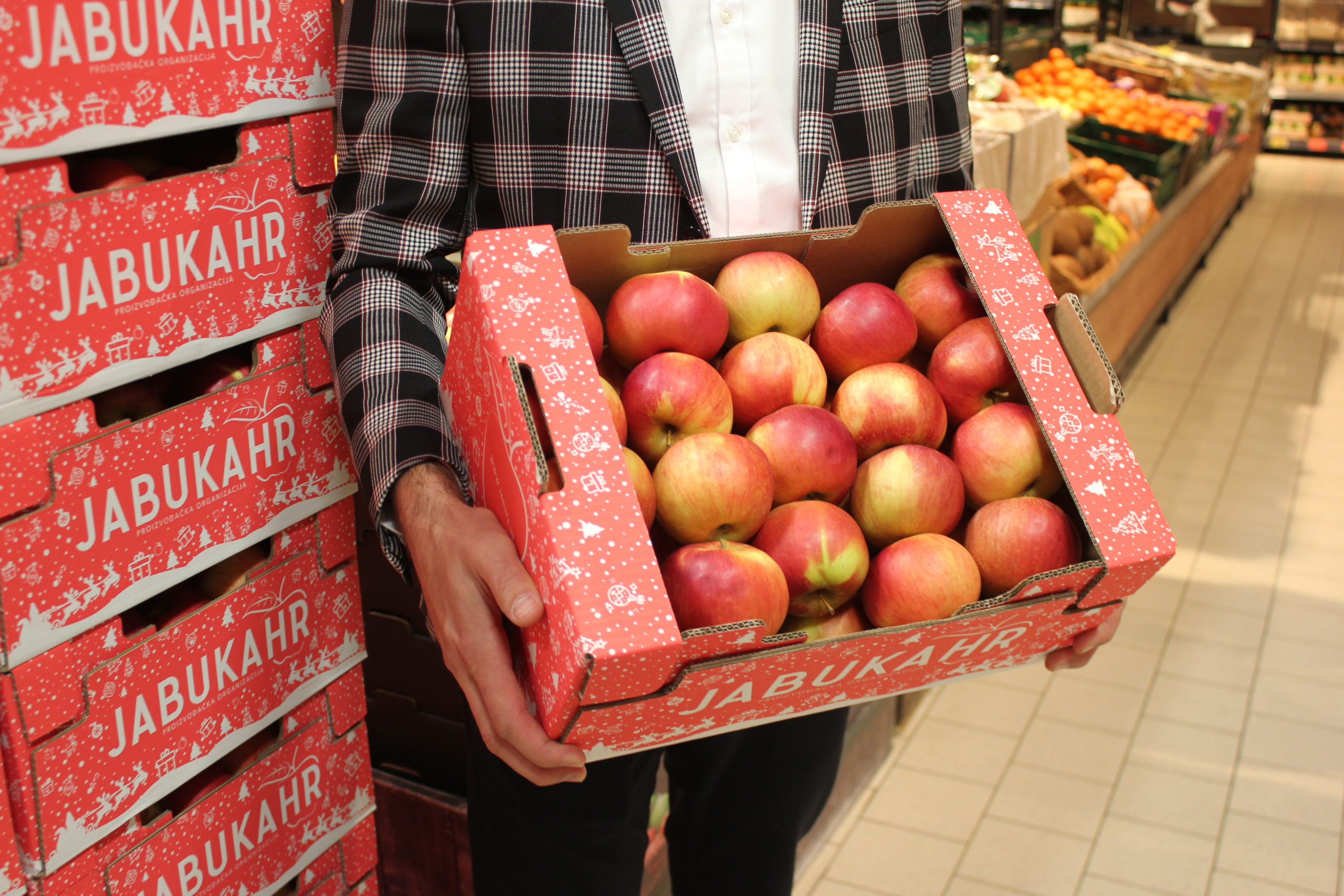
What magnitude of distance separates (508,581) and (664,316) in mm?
300

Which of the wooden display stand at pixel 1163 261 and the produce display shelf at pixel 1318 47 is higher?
the produce display shelf at pixel 1318 47

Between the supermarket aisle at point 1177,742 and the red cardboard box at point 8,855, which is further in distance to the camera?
the supermarket aisle at point 1177,742

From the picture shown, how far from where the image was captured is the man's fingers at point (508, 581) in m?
0.76

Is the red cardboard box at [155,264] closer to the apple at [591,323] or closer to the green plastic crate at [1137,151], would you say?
the apple at [591,323]

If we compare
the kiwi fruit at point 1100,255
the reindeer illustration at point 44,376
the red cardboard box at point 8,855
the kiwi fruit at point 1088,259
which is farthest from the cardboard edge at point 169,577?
the kiwi fruit at point 1100,255

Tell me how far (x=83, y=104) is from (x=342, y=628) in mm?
674

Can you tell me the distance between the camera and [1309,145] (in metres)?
9.42

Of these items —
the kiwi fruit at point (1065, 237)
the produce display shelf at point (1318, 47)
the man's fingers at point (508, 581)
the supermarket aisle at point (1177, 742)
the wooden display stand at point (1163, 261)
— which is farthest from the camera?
the produce display shelf at point (1318, 47)

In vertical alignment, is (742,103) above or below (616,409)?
above

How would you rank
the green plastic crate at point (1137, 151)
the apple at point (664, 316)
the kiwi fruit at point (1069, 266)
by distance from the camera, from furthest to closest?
the green plastic crate at point (1137, 151) < the kiwi fruit at point (1069, 266) < the apple at point (664, 316)

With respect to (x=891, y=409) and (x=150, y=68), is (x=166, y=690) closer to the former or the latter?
(x=150, y=68)

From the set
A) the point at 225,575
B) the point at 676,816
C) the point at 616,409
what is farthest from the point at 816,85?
the point at 676,816

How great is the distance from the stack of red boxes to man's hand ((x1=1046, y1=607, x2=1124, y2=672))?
81cm

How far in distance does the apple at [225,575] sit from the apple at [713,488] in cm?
56
